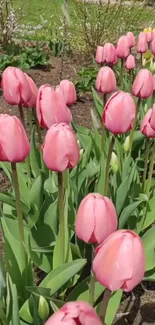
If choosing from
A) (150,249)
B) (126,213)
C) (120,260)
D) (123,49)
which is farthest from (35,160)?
(120,260)

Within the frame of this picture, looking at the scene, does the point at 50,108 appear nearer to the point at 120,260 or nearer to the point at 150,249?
the point at 120,260

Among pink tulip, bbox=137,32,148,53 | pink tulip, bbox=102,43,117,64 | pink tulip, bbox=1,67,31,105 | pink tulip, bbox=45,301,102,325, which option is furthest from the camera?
pink tulip, bbox=137,32,148,53

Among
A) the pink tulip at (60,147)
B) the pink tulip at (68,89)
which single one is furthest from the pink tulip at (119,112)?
the pink tulip at (68,89)

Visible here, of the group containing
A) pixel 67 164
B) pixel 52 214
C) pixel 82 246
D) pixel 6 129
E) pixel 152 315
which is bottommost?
pixel 152 315

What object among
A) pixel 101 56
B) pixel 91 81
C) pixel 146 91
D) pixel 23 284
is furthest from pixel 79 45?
pixel 23 284

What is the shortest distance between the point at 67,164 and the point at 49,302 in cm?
53

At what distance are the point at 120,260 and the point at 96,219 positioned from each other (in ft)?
0.71

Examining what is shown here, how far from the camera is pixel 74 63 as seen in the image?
5879mm

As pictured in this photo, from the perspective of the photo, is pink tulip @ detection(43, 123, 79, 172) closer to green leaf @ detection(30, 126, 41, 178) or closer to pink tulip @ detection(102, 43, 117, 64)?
green leaf @ detection(30, 126, 41, 178)

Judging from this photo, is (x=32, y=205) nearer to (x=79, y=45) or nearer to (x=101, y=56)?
(x=101, y=56)

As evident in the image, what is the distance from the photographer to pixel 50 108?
1.79 m

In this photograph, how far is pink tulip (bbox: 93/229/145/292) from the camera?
4.07ft

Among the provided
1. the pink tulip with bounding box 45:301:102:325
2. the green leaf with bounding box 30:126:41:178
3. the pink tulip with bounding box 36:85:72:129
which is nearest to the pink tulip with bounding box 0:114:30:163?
the pink tulip with bounding box 36:85:72:129

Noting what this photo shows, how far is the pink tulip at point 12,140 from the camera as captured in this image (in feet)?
5.22
